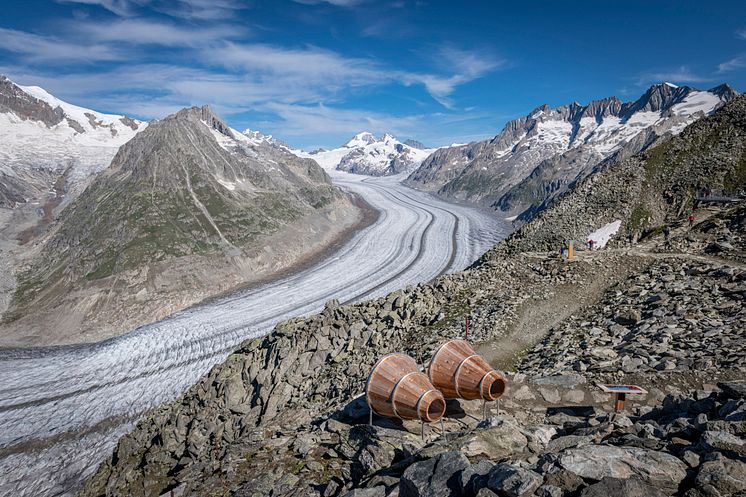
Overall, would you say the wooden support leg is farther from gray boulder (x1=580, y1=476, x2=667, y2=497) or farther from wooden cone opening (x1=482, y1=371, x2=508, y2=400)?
gray boulder (x1=580, y1=476, x2=667, y2=497)

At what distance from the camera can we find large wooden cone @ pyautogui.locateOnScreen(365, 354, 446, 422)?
12.5m

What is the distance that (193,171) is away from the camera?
10056cm

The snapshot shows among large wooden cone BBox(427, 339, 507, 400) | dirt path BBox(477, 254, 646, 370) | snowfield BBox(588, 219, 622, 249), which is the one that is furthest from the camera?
snowfield BBox(588, 219, 622, 249)

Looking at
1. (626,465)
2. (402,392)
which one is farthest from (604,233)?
(626,465)

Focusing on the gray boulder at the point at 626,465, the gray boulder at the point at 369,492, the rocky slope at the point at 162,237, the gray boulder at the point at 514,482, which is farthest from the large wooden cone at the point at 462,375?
the rocky slope at the point at 162,237

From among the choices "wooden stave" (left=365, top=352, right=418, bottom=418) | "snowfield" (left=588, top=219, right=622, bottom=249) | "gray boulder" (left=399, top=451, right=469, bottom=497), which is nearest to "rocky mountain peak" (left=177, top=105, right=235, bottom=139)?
"snowfield" (left=588, top=219, right=622, bottom=249)

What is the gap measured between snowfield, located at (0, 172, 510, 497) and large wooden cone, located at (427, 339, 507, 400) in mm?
32614

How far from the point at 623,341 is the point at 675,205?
2580cm

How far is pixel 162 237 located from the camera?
7812 cm

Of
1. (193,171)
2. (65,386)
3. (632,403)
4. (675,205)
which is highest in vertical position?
(193,171)

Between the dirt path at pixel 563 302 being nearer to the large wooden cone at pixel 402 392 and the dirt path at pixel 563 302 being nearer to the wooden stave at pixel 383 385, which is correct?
the large wooden cone at pixel 402 392

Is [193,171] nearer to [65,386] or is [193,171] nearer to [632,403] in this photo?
[65,386]

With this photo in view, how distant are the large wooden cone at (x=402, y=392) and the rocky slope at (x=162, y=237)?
59.5 meters

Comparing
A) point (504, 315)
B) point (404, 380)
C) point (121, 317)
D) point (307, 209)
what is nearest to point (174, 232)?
point (121, 317)
